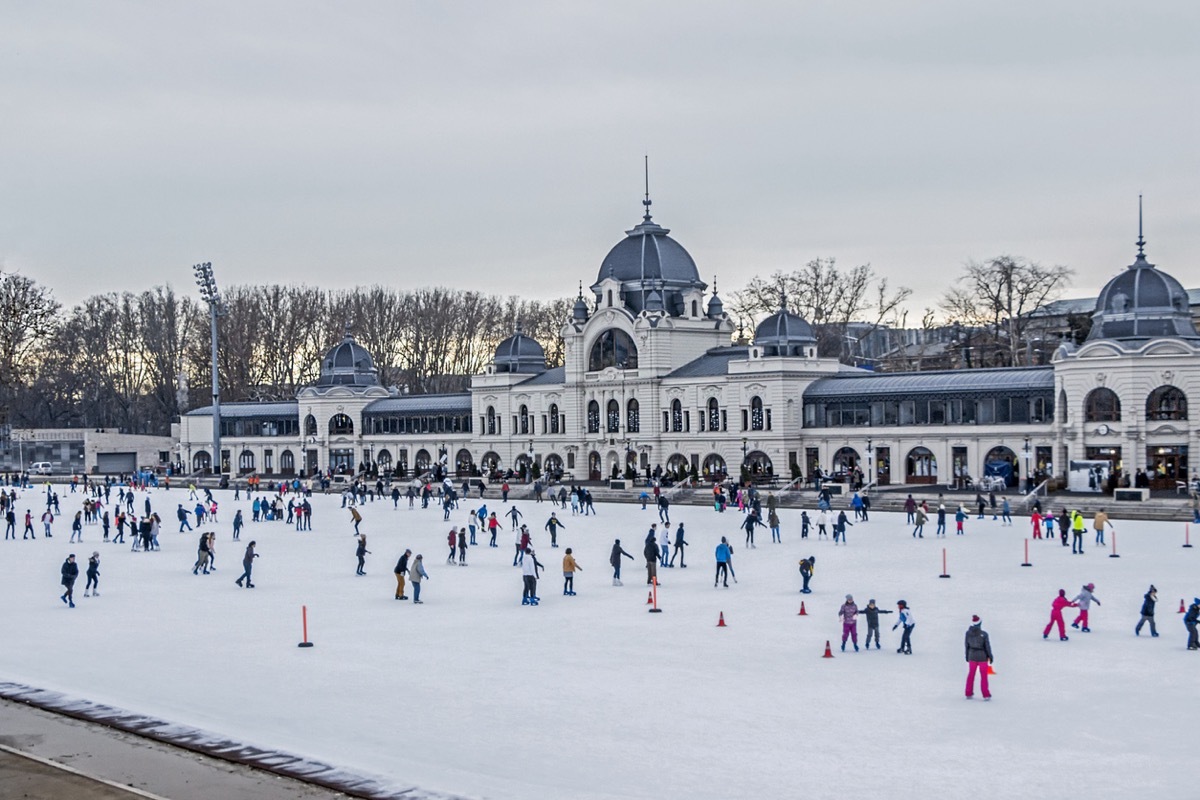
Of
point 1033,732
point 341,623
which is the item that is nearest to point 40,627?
point 341,623

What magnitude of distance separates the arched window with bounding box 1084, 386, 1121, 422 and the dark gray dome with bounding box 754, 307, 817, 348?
61.5 ft

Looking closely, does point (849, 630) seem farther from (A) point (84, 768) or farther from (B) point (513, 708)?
(A) point (84, 768)

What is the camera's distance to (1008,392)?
6744 centimetres

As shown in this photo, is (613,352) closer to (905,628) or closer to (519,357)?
(519,357)

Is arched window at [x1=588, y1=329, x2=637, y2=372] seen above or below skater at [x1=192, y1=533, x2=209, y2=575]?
above

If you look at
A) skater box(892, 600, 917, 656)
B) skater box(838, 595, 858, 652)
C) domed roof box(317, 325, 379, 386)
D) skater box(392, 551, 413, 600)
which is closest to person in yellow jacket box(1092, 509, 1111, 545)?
skater box(892, 600, 917, 656)

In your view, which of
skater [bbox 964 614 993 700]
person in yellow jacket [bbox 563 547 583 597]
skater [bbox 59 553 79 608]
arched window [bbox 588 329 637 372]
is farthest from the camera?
arched window [bbox 588 329 637 372]

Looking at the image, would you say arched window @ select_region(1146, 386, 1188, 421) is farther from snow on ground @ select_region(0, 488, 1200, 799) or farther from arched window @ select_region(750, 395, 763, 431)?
snow on ground @ select_region(0, 488, 1200, 799)

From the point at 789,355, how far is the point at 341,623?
2044 inches

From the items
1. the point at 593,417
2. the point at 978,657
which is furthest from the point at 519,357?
the point at 978,657

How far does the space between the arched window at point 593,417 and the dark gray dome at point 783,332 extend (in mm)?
12230

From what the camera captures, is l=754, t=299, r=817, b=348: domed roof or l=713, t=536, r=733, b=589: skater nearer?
l=713, t=536, r=733, b=589: skater

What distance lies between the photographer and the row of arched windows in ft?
198

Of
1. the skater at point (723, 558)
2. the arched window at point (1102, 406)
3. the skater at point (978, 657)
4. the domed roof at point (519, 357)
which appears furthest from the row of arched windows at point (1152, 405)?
the skater at point (978, 657)
